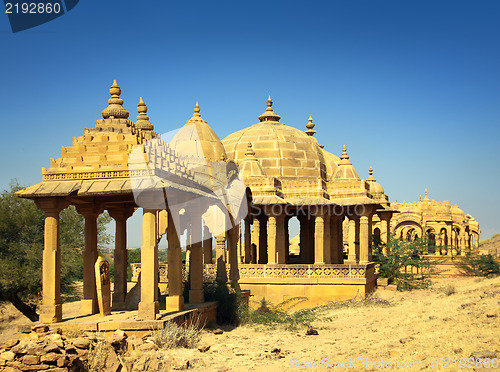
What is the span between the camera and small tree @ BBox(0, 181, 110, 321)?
943 inches

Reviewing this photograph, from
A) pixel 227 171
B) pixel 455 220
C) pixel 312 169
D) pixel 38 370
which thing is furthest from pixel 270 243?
pixel 455 220

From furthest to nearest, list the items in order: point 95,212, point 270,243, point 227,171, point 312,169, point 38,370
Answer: point 312,169, point 270,243, point 227,171, point 95,212, point 38,370

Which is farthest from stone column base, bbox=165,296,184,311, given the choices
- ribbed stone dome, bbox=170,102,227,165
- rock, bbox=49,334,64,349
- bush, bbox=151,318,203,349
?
ribbed stone dome, bbox=170,102,227,165

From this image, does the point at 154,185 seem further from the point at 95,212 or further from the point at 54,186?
the point at 95,212

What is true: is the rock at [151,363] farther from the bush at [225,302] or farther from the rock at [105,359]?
the bush at [225,302]

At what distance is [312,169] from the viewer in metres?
28.8

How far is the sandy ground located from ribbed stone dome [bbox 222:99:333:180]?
11334 mm

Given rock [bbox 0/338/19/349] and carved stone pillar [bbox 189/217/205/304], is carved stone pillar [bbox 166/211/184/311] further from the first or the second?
rock [bbox 0/338/19/349]

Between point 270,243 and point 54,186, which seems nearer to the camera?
point 54,186

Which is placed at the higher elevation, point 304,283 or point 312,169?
point 312,169

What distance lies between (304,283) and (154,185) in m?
12.0

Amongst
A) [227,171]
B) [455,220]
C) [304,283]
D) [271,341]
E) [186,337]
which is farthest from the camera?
[455,220]

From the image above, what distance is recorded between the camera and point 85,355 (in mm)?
10797

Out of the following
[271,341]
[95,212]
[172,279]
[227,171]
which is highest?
[227,171]
